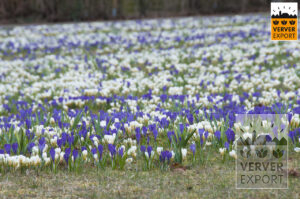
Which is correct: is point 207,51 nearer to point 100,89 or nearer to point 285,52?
point 285,52

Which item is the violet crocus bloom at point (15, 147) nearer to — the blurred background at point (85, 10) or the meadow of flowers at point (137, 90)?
the meadow of flowers at point (137, 90)

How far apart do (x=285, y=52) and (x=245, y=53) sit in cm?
132

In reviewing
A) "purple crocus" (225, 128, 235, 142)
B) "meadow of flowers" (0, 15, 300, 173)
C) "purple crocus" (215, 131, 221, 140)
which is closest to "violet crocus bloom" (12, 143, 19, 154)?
"meadow of flowers" (0, 15, 300, 173)

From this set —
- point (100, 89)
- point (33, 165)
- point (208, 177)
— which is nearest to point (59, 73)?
point (100, 89)

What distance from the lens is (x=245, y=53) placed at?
14078 millimetres

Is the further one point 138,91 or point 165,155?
point 138,91

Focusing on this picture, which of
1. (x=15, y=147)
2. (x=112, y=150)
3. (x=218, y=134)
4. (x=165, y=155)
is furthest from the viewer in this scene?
(x=218, y=134)

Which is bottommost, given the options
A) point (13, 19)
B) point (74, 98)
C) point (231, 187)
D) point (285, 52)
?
point (231, 187)

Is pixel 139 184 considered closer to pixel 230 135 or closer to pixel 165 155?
pixel 165 155

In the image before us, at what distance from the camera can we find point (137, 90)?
10547 millimetres

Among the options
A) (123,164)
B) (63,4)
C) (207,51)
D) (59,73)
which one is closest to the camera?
(123,164)
